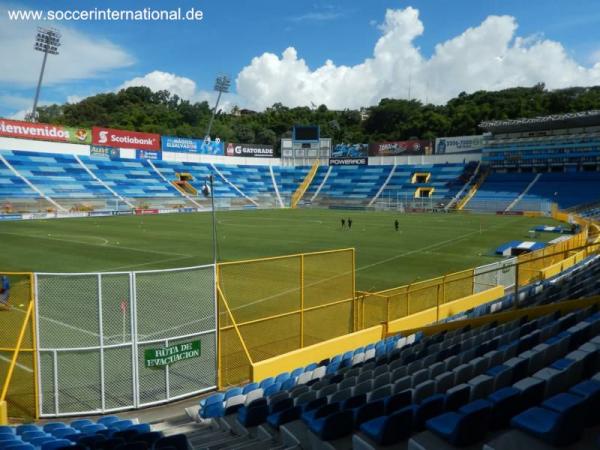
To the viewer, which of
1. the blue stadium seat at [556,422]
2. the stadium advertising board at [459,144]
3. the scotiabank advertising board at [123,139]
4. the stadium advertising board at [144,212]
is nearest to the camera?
the blue stadium seat at [556,422]

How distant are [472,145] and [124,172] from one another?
58.1 meters

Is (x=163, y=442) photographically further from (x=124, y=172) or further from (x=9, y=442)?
(x=124, y=172)

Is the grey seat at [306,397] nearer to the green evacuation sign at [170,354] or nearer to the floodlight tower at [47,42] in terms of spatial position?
the green evacuation sign at [170,354]

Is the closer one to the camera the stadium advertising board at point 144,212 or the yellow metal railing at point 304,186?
the stadium advertising board at point 144,212

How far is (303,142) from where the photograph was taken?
95188 mm

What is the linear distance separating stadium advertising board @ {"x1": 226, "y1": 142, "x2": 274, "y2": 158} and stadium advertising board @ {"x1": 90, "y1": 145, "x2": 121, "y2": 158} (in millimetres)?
21738

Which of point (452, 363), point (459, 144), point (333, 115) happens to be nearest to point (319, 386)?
point (452, 363)

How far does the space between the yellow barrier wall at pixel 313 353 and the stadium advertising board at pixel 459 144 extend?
248ft

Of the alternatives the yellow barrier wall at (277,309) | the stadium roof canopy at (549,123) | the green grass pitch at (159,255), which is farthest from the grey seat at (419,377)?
the stadium roof canopy at (549,123)

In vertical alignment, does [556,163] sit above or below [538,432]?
above

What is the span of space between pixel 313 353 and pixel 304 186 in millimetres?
80545

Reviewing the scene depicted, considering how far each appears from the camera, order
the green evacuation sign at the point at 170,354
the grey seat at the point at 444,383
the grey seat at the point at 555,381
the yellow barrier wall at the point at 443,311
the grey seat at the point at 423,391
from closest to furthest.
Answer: the grey seat at the point at 555,381 → the grey seat at the point at 423,391 → the grey seat at the point at 444,383 → the green evacuation sign at the point at 170,354 → the yellow barrier wall at the point at 443,311

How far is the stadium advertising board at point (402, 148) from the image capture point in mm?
86375

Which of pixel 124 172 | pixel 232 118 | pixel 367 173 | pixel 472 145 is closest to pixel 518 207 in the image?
pixel 472 145
